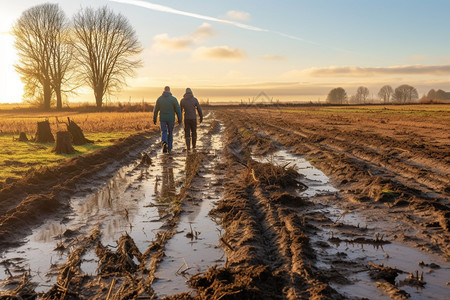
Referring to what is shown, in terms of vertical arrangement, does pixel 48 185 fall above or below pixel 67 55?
below

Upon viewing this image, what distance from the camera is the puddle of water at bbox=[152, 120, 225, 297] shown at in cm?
412

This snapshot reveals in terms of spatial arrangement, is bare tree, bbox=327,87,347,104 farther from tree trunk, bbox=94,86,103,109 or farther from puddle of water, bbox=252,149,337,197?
puddle of water, bbox=252,149,337,197

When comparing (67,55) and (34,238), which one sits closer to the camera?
(34,238)

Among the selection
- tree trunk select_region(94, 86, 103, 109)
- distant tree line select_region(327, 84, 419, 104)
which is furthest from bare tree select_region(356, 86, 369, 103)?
tree trunk select_region(94, 86, 103, 109)

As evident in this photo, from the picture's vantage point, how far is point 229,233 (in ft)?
18.6

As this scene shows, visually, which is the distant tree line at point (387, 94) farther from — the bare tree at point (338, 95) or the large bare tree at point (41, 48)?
the large bare tree at point (41, 48)

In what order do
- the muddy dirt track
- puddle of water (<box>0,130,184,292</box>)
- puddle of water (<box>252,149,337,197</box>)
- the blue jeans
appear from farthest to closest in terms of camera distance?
the blue jeans, puddle of water (<box>252,149,337,197</box>), puddle of water (<box>0,130,184,292</box>), the muddy dirt track

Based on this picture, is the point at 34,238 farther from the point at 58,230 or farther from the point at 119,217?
the point at 119,217

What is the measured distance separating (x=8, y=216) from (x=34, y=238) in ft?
3.49

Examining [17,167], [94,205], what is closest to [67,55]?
[17,167]

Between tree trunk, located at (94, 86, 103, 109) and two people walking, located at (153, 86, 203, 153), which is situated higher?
tree trunk, located at (94, 86, 103, 109)

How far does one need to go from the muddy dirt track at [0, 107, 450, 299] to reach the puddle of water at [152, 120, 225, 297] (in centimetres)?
2

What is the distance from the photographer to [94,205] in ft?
24.6

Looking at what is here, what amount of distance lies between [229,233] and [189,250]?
2.55 feet
